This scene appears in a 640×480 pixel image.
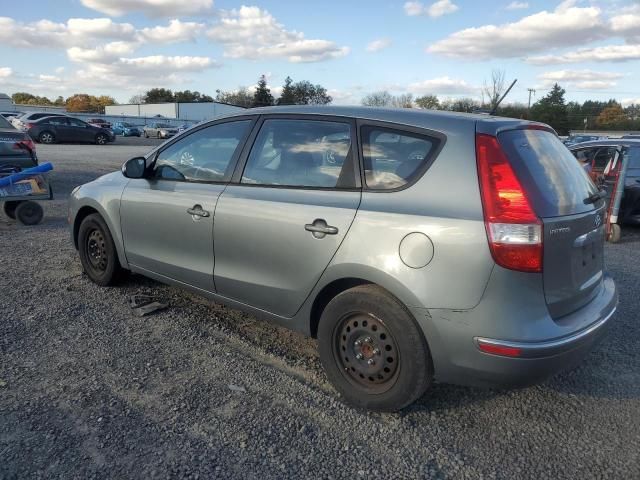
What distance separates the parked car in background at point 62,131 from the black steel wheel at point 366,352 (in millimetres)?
28531

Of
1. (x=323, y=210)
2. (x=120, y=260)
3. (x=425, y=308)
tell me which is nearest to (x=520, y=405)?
(x=425, y=308)

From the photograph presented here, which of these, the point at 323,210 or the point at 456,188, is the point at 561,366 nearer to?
the point at 456,188

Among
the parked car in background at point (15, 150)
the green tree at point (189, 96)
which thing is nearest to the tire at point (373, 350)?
the parked car in background at point (15, 150)

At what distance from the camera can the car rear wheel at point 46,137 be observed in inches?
1084

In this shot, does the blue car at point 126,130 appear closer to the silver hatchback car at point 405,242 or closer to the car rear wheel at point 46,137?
the car rear wheel at point 46,137

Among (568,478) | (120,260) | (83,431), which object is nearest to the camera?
(568,478)

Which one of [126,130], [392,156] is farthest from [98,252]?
[126,130]

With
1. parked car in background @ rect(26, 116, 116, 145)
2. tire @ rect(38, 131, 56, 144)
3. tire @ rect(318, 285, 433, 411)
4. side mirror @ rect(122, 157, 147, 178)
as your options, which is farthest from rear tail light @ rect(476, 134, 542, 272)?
tire @ rect(38, 131, 56, 144)

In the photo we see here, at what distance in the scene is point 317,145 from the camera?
3.35 meters

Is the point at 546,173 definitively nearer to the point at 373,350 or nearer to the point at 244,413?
the point at 373,350

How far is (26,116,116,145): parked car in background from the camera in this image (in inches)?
1073

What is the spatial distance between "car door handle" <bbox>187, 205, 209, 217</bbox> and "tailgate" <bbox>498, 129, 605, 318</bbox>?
2.09m

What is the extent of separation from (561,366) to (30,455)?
2.70 meters

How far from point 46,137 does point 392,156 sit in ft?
97.1
